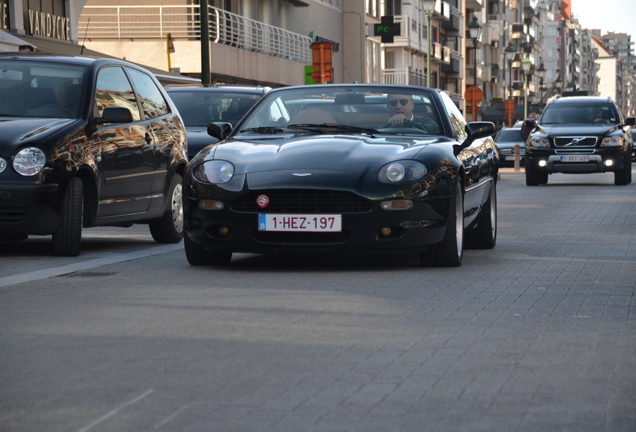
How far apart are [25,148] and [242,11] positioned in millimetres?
39166

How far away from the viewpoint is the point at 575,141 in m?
27.8

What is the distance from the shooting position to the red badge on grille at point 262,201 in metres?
8.84

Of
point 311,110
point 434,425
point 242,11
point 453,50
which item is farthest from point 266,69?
point 453,50

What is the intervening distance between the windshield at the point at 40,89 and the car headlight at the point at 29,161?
0.74 meters

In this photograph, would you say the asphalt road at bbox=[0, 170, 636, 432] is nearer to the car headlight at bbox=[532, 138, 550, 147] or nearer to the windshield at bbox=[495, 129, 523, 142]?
the car headlight at bbox=[532, 138, 550, 147]

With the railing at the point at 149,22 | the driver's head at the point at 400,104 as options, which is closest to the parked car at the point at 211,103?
the driver's head at the point at 400,104

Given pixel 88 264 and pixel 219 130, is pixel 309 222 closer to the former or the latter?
pixel 219 130

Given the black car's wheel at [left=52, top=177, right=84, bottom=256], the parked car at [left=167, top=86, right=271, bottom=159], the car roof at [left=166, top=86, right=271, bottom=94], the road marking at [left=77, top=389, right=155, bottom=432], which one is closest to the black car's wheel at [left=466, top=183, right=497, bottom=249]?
the black car's wheel at [left=52, top=177, right=84, bottom=256]

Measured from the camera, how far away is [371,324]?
6543 mm

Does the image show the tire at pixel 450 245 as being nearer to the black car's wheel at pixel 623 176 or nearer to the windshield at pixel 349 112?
the windshield at pixel 349 112

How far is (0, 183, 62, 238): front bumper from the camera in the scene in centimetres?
983

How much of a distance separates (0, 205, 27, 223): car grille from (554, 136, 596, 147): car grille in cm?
1948

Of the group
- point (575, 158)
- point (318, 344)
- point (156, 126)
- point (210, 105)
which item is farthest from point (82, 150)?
point (575, 158)

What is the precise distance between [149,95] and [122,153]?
123cm
